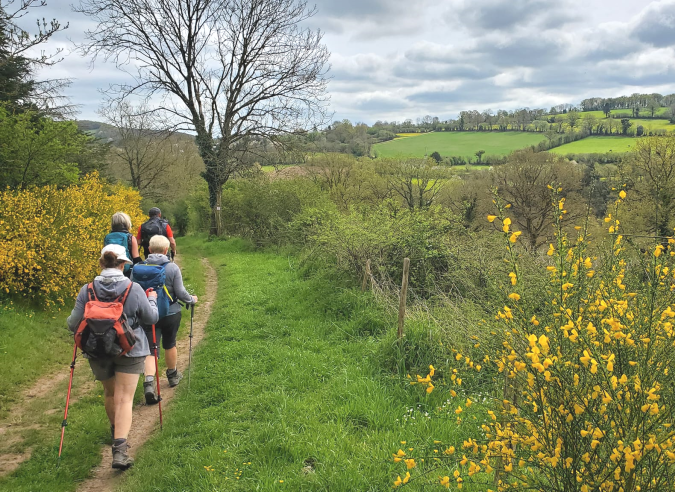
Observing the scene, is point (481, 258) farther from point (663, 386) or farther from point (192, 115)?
point (192, 115)

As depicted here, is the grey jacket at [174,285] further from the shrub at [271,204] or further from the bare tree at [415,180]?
the bare tree at [415,180]

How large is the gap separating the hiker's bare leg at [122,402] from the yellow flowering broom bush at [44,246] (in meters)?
5.48

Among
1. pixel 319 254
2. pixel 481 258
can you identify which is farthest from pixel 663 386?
pixel 319 254

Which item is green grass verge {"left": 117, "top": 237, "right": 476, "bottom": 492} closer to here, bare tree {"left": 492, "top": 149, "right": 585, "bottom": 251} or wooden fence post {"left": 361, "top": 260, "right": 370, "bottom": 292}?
wooden fence post {"left": 361, "top": 260, "right": 370, "bottom": 292}

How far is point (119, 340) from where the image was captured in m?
4.00

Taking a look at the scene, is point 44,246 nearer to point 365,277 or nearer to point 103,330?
point 103,330

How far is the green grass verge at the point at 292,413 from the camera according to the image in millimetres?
3896

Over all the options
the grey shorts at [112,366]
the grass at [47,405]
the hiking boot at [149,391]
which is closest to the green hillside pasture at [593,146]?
the grass at [47,405]

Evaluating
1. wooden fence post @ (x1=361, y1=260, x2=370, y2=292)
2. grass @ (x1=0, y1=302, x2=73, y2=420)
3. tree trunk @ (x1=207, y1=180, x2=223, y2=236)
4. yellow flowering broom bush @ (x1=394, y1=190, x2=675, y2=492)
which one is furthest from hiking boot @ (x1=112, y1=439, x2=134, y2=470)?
tree trunk @ (x1=207, y1=180, x2=223, y2=236)

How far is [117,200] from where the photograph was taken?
1565 centimetres

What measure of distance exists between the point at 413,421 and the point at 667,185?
21687 mm

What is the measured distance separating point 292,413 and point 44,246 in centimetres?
703

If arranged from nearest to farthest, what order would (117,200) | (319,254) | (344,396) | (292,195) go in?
(344,396), (319,254), (117,200), (292,195)

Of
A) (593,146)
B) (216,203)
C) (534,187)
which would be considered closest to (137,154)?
(216,203)
